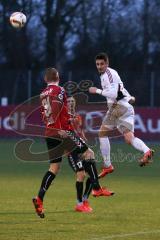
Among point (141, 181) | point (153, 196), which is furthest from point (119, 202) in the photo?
point (141, 181)

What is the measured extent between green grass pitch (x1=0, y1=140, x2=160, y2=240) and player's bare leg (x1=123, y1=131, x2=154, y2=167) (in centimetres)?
70

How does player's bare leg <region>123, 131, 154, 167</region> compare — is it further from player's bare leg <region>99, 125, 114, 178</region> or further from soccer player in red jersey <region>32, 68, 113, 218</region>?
soccer player in red jersey <region>32, 68, 113, 218</region>

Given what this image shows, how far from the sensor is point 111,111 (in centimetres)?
1653

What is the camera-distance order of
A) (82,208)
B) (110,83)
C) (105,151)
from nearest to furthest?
(82,208) < (110,83) < (105,151)

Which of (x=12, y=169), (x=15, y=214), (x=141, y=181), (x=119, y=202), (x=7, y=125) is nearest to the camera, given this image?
(x=15, y=214)

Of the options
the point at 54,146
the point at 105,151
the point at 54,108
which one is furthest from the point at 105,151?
the point at 54,108

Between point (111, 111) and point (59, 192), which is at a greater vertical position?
point (111, 111)

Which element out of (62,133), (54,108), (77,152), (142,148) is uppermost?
(54,108)

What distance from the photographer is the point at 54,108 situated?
1298cm

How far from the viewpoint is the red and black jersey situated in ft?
42.4

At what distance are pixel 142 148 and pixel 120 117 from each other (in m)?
0.83

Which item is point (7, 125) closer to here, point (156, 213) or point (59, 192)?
point (59, 192)

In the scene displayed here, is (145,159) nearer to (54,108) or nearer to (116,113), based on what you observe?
(116,113)

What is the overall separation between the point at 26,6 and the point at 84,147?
4278 centimetres
